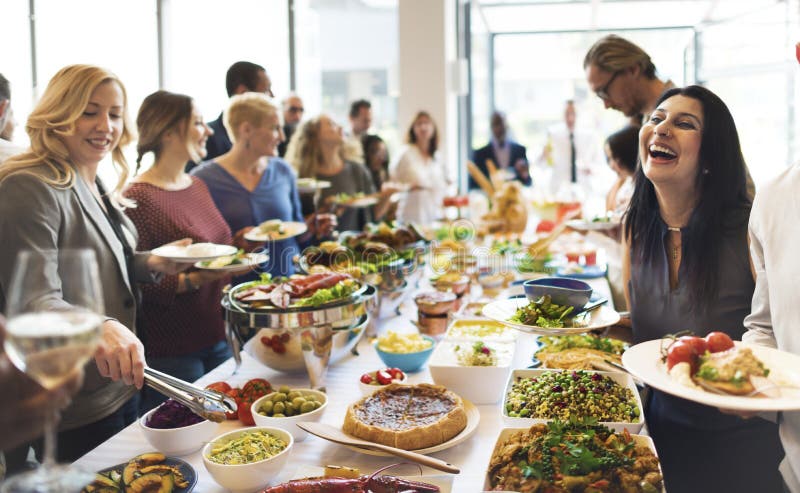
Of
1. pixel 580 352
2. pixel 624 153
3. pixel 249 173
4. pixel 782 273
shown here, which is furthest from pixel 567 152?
pixel 782 273

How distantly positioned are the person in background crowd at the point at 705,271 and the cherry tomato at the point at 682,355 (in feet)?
2.24

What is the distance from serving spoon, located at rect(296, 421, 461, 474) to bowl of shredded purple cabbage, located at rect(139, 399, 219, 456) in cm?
21

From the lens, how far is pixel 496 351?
1.94 meters

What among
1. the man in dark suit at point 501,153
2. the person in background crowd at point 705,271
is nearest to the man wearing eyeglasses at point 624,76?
the person in background crowd at point 705,271

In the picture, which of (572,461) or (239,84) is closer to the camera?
(572,461)

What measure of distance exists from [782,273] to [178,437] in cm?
129

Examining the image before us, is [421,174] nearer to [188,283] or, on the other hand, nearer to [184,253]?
[188,283]

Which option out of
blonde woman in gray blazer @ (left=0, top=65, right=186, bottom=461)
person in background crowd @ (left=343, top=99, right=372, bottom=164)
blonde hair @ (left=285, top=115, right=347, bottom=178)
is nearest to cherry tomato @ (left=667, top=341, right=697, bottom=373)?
blonde woman in gray blazer @ (left=0, top=65, right=186, bottom=461)

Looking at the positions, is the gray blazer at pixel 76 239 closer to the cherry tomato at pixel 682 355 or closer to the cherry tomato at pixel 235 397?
the cherry tomato at pixel 235 397

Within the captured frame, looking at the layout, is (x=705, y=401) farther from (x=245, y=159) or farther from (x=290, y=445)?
(x=245, y=159)

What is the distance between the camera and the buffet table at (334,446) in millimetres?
1416

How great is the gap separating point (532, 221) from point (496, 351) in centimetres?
386

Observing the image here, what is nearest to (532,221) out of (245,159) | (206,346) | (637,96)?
(637,96)

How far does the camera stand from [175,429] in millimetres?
1448
